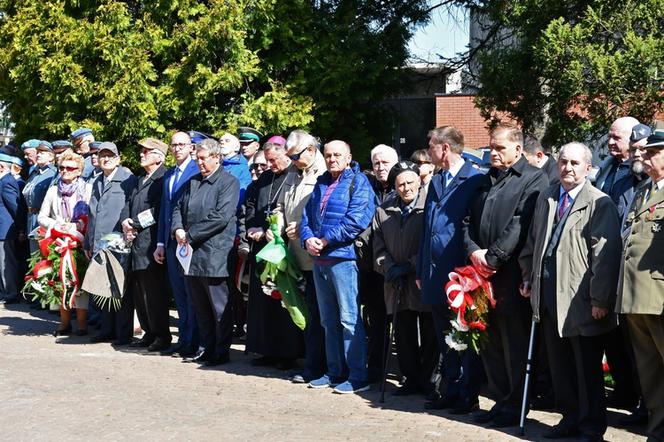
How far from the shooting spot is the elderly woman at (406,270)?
8758mm

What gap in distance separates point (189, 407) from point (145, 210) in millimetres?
3454

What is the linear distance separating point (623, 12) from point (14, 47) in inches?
332

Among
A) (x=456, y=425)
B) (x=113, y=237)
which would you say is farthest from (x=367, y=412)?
(x=113, y=237)

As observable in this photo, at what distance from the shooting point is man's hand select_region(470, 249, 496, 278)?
7645mm

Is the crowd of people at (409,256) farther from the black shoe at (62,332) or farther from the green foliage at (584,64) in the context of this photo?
the green foliage at (584,64)

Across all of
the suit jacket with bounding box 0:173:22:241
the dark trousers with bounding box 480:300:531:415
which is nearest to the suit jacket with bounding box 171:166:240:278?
Result: the dark trousers with bounding box 480:300:531:415

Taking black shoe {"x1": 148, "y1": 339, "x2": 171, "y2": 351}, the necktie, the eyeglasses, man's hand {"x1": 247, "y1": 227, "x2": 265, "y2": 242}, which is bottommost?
black shoe {"x1": 148, "y1": 339, "x2": 171, "y2": 351}

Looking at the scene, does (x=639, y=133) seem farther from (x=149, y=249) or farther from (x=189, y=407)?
(x=149, y=249)

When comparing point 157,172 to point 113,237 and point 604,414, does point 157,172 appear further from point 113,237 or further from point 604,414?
point 604,414

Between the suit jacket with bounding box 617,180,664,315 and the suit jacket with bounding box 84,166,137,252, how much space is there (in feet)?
20.9

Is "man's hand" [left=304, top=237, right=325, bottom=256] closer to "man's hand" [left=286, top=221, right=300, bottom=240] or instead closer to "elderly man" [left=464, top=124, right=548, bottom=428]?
"man's hand" [left=286, top=221, right=300, bottom=240]

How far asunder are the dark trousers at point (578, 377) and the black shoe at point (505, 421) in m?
0.41

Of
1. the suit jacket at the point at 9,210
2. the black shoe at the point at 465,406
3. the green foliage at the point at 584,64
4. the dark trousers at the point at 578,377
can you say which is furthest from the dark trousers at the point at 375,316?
the suit jacket at the point at 9,210

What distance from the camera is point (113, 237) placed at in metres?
11.4
